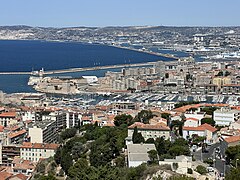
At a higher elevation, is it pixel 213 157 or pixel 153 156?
pixel 153 156

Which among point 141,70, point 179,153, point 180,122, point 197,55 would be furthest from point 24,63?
point 179,153

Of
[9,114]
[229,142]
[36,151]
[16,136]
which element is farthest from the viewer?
[9,114]

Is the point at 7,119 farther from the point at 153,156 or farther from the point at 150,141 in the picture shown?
the point at 153,156

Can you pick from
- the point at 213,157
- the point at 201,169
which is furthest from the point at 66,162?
the point at 201,169

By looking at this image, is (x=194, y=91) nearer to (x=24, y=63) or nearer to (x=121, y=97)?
(x=121, y=97)

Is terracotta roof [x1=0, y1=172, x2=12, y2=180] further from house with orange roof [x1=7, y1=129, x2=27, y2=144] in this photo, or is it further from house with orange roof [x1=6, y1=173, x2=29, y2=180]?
house with orange roof [x1=7, y1=129, x2=27, y2=144]
